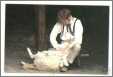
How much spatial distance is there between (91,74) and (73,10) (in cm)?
67

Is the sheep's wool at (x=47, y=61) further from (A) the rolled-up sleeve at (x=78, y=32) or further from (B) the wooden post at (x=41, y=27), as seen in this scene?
(A) the rolled-up sleeve at (x=78, y=32)

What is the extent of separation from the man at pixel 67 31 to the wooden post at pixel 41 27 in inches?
3.2

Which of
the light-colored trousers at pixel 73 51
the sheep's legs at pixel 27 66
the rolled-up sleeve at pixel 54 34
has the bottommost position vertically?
the sheep's legs at pixel 27 66

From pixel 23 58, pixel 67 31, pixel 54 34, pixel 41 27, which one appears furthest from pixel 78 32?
pixel 23 58

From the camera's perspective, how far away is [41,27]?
3898mm

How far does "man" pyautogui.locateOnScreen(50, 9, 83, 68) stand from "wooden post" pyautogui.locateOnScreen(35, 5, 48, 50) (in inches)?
3.2

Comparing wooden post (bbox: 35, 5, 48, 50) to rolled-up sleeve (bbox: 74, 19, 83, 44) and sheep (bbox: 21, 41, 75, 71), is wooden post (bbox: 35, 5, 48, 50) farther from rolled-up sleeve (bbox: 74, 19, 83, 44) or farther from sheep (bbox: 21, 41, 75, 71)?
rolled-up sleeve (bbox: 74, 19, 83, 44)

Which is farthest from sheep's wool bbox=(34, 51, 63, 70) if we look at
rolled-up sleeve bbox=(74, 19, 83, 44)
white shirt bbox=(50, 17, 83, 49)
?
rolled-up sleeve bbox=(74, 19, 83, 44)

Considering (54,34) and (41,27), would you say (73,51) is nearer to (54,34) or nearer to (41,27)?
(54,34)

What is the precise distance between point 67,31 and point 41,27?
27 centimetres

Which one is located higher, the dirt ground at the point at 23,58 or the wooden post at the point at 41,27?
the wooden post at the point at 41,27

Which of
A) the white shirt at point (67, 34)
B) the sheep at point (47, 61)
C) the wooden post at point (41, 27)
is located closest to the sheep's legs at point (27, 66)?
the sheep at point (47, 61)

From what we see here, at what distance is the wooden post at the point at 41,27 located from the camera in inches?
153

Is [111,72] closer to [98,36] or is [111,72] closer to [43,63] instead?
[98,36]
